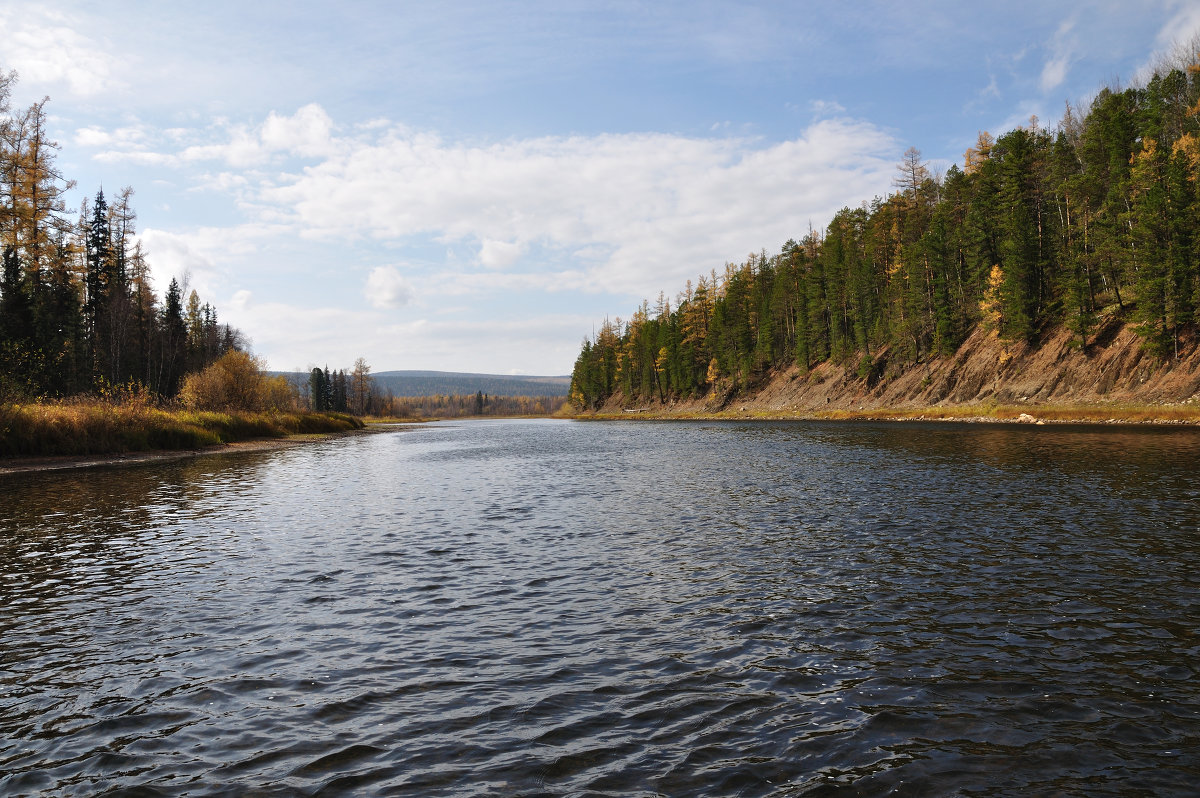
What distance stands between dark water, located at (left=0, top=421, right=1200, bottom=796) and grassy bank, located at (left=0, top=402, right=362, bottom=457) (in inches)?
738

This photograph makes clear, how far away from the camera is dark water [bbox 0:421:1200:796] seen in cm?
585

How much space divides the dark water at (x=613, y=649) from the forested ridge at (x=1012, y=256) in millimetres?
52410

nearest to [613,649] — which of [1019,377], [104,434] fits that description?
[104,434]

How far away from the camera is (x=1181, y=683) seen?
7.36 meters

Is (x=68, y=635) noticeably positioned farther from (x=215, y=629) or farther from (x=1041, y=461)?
(x=1041, y=461)

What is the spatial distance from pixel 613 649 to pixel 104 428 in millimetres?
42279

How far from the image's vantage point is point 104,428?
37.6 m

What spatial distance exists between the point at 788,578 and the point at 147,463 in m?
39.2

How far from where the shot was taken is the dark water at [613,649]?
585 centimetres

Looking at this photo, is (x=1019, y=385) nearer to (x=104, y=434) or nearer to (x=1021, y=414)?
(x=1021, y=414)

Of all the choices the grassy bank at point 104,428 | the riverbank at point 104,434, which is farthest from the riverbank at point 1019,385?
the grassy bank at point 104,428

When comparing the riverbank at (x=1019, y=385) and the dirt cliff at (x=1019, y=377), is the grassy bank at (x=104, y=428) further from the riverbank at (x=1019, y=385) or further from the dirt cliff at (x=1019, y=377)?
the dirt cliff at (x=1019, y=377)

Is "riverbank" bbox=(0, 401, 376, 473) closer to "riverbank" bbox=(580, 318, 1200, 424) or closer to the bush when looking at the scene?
the bush

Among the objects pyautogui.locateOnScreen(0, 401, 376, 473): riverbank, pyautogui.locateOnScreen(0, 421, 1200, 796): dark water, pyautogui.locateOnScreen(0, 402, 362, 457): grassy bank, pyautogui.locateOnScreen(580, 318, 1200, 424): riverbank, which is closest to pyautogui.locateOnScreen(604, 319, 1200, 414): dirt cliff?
pyautogui.locateOnScreen(580, 318, 1200, 424): riverbank
